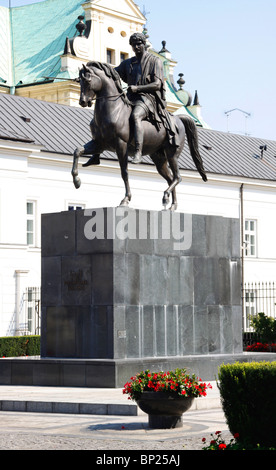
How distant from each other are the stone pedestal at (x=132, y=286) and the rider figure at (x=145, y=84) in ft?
6.60

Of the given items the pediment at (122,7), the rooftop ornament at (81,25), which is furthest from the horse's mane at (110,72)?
the pediment at (122,7)

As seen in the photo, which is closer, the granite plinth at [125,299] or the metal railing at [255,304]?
the granite plinth at [125,299]

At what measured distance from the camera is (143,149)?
69.7 feet

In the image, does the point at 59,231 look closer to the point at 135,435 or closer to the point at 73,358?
the point at 73,358

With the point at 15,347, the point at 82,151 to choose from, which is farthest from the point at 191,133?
the point at 15,347

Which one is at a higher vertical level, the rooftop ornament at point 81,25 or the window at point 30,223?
the rooftop ornament at point 81,25

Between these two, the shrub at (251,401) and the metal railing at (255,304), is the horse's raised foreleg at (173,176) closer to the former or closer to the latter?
the shrub at (251,401)

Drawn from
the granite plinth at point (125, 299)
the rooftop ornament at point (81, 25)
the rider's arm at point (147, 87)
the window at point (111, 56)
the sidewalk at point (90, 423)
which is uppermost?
the rooftop ornament at point (81, 25)

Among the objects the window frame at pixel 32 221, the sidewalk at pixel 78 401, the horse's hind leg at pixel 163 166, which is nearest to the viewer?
the sidewalk at pixel 78 401

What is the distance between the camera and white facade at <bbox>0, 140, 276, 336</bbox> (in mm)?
42741

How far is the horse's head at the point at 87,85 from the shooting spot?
65.0 feet

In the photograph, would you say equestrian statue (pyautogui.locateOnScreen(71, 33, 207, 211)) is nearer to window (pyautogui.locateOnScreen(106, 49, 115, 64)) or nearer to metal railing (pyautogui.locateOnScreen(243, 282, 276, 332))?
metal railing (pyautogui.locateOnScreen(243, 282, 276, 332))

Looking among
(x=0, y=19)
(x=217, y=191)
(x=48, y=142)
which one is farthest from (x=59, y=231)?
(x=0, y=19)
